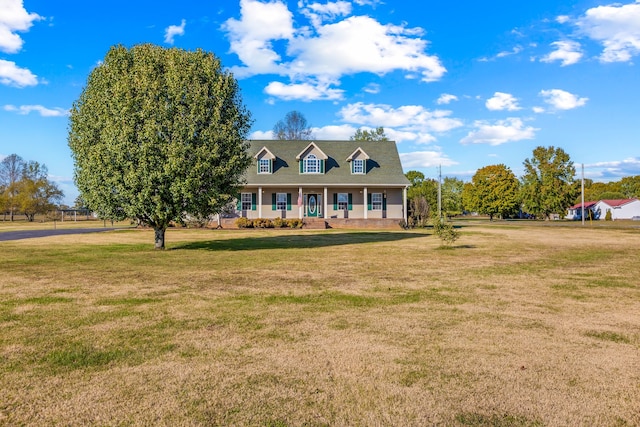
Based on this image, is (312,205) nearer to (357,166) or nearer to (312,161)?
(312,161)

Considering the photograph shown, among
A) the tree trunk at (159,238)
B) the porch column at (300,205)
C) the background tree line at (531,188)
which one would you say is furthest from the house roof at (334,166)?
the background tree line at (531,188)

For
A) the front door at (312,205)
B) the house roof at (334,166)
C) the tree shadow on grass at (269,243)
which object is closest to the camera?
the tree shadow on grass at (269,243)

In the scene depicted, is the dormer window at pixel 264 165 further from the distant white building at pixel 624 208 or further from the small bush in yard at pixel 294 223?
the distant white building at pixel 624 208

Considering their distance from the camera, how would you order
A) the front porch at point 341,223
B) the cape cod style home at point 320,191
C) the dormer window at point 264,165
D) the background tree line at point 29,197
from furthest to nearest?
the background tree line at point 29,197 < the dormer window at point 264,165 < the cape cod style home at point 320,191 < the front porch at point 341,223

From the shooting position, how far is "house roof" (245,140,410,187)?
3906 centimetres

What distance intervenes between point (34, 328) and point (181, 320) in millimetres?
2186

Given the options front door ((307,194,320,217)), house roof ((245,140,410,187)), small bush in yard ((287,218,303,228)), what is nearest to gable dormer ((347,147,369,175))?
house roof ((245,140,410,187))

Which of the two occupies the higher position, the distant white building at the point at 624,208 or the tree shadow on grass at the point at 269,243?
the distant white building at the point at 624,208

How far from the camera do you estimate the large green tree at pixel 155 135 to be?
17.0m

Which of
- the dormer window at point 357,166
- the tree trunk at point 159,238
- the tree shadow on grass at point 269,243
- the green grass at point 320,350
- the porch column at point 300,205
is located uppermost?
the dormer window at point 357,166

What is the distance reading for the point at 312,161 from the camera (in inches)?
1593

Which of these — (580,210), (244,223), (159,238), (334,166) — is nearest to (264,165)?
(244,223)

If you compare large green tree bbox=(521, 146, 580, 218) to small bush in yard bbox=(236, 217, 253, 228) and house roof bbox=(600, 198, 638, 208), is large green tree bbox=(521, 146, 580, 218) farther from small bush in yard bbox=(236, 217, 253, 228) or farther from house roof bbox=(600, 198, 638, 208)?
small bush in yard bbox=(236, 217, 253, 228)

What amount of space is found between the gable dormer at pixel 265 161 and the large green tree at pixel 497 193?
1904 inches
